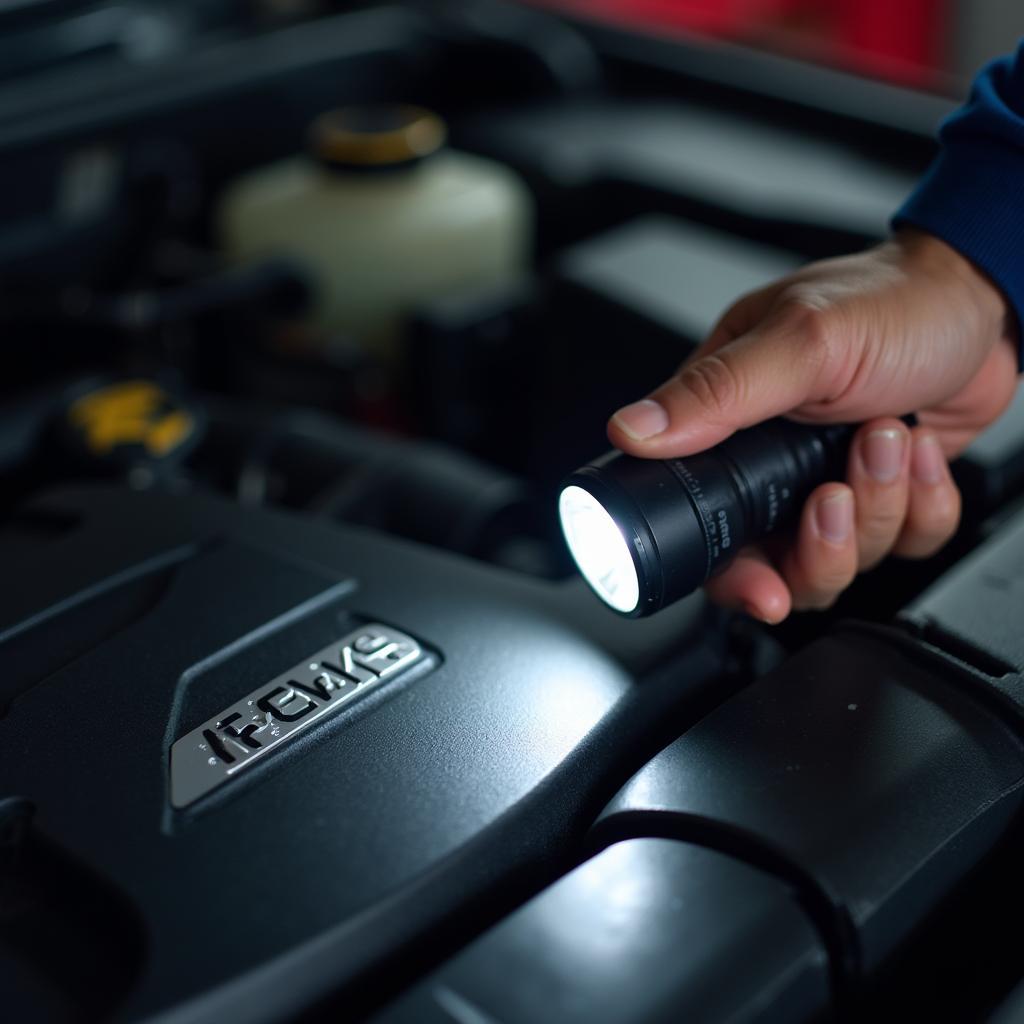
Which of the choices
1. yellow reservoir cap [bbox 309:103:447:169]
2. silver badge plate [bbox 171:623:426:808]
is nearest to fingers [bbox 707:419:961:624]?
silver badge plate [bbox 171:623:426:808]

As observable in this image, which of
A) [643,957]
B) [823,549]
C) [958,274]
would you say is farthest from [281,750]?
[958,274]

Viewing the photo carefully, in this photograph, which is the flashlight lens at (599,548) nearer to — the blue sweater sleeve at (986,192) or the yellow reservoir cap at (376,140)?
the blue sweater sleeve at (986,192)

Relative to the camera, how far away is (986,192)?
1.96 ft

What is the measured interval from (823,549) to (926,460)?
0.22 ft

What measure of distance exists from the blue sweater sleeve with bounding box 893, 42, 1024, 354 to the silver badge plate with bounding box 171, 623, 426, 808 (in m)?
0.32

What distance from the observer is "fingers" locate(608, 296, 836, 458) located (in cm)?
50

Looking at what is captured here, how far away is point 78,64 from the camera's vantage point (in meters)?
1.07

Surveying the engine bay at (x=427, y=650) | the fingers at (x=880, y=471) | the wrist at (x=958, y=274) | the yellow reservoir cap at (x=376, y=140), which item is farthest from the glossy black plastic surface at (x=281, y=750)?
the yellow reservoir cap at (x=376, y=140)

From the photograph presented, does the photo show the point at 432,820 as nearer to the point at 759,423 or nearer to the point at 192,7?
the point at 759,423

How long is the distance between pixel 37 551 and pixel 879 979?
388mm

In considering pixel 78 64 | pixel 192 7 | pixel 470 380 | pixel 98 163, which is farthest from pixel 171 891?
pixel 192 7

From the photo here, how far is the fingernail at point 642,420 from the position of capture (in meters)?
0.50

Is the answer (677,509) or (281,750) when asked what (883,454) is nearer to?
(677,509)

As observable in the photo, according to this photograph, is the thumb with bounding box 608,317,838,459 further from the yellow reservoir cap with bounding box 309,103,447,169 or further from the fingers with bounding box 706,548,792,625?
the yellow reservoir cap with bounding box 309,103,447,169
